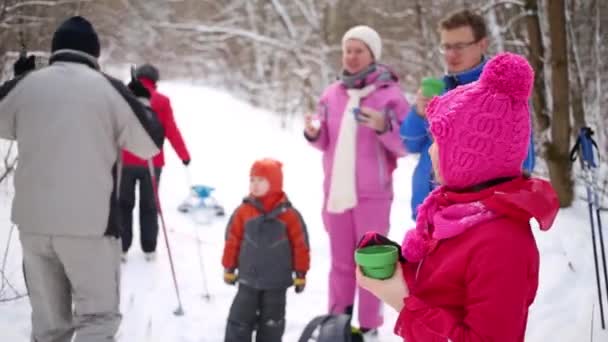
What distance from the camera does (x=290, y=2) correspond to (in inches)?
611

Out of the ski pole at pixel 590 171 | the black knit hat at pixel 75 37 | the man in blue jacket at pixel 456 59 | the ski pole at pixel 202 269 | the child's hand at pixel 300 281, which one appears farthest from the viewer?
the ski pole at pixel 202 269

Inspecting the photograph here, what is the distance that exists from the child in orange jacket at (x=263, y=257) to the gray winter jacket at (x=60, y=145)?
3.27 feet

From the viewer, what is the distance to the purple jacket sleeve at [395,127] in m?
3.39

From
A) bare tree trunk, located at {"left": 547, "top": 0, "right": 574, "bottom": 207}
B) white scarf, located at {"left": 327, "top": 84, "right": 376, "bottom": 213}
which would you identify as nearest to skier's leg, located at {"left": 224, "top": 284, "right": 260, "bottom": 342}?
white scarf, located at {"left": 327, "top": 84, "right": 376, "bottom": 213}

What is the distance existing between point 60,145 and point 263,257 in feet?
4.51

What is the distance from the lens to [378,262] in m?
1.60

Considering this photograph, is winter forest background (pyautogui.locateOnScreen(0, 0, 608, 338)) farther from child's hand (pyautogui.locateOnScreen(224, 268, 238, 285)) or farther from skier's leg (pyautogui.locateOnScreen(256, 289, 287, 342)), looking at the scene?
skier's leg (pyautogui.locateOnScreen(256, 289, 287, 342))

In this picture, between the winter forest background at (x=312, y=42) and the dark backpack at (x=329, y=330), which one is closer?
the dark backpack at (x=329, y=330)

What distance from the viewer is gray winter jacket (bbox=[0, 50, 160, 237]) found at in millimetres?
2484

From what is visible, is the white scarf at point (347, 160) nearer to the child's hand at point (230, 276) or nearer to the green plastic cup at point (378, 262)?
the child's hand at point (230, 276)

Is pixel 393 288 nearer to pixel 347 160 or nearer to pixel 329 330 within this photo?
pixel 329 330

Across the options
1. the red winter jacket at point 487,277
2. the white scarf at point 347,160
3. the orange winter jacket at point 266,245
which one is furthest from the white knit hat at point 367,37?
the red winter jacket at point 487,277

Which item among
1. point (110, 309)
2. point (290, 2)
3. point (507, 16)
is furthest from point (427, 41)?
point (110, 309)

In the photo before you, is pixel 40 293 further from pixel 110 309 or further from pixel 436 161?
pixel 436 161
